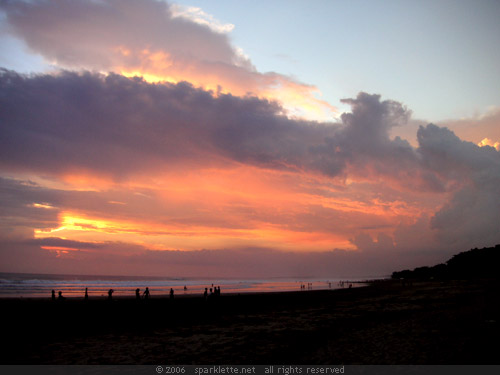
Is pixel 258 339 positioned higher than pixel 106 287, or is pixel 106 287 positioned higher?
pixel 258 339

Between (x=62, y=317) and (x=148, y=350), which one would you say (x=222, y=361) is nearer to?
(x=148, y=350)

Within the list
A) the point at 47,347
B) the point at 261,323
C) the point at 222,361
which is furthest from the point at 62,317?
the point at 222,361

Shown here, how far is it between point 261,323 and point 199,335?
5701mm

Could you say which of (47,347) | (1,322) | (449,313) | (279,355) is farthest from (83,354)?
(449,313)

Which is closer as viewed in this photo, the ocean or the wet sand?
the wet sand

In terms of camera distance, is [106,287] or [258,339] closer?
[258,339]

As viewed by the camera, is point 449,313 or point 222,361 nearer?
point 222,361

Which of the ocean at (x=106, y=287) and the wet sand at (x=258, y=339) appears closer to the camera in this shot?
the wet sand at (x=258, y=339)

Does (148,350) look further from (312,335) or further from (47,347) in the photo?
(312,335)

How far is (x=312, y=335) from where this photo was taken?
18.3 metres

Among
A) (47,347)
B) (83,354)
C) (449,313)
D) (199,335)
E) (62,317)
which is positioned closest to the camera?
(83,354)

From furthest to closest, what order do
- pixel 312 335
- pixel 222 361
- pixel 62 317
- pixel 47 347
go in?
pixel 62 317 < pixel 312 335 < pixel 47 347 < pixel 222 361

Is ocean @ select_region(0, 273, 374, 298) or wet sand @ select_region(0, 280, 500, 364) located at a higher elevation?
wet sand @ select_region(0, 280, 500, 364)

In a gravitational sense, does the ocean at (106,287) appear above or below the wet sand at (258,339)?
below
